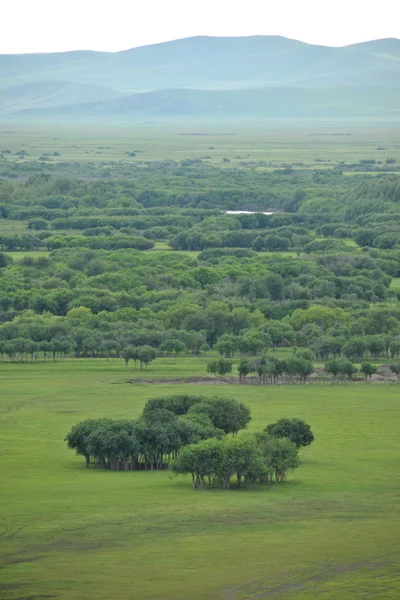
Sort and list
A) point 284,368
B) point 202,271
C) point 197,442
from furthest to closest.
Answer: point 202,271, point 284,368, point 197,442

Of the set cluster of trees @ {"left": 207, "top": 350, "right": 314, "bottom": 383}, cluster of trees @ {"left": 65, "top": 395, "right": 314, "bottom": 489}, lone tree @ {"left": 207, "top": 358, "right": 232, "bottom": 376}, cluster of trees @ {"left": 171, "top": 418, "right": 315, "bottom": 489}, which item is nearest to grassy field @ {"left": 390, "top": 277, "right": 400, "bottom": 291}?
cluster of trees @ {"left": 207, "top": 350, "right": 314, "bottom": 383}

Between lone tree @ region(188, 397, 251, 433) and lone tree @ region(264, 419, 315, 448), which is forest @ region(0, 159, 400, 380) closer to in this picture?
lone tree @ region(188, 397, 251, 433)

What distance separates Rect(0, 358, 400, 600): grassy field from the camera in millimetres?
37875

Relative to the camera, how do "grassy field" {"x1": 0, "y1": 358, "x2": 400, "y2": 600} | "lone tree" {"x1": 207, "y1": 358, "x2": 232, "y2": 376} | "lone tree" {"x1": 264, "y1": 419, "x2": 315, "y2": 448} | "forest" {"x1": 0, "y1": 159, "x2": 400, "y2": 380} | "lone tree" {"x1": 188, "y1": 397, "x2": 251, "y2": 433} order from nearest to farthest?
"grassy field" {"x1": 0, "y1": 358, "x2": 400, "y2": 600} → "lone tree" {"x1": 264, "y1": 419, "x2": 315, "y2": 448} → "lone tree" {"x1": 188, "y1": 397, "x2": 251, "y2": 433} → "lone tree" {"x1": 207, "y1": 358, "x2": 232, "y2": 376} → "forest" {"x1": 0, "y1": 159, "x2": 400, "y2": 380}

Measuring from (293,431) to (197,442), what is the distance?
447cm

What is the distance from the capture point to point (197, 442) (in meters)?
52.6

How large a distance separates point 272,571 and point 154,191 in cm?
14504

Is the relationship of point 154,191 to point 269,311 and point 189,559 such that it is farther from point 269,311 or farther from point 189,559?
point 189,559

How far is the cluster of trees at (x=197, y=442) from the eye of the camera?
4953cm

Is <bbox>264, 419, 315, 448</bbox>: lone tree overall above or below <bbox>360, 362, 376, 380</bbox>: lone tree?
above

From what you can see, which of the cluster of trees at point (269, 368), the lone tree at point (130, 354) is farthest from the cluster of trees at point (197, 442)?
the lone tree at point (130, 354)

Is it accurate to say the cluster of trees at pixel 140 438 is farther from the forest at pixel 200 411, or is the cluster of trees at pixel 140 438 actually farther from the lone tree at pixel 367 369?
the lone tree at pixel 367 369

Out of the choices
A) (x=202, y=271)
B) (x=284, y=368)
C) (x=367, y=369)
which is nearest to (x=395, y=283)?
(x=202, y=271)

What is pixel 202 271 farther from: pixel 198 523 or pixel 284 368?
pixel 198 523
